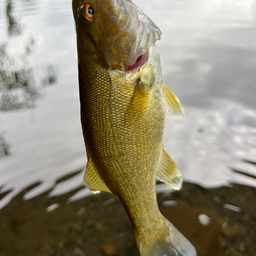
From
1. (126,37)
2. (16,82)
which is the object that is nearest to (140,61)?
(126,37)

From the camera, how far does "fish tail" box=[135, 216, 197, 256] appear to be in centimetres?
187

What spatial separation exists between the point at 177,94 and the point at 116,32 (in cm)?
353

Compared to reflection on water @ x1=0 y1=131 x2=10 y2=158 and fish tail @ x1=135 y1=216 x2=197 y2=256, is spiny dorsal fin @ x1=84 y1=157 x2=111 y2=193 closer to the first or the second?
fish tail @ x1=135 y1=216 x2=197 y2=256

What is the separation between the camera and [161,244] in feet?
6.22

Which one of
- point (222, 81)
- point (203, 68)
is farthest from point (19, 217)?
point (203, 68)

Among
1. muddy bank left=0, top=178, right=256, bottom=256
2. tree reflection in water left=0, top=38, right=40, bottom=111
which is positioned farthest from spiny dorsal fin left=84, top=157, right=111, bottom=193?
tree reflection in water left=0, top=38, right=40, bottom=111

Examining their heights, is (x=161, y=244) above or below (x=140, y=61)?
below

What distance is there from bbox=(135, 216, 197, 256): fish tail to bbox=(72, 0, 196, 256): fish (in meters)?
0.39

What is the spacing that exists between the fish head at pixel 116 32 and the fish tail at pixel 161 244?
3.49 ft

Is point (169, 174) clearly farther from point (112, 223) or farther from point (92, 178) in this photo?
point (112, 223)

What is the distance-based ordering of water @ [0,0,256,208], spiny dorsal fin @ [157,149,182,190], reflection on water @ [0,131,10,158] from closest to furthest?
1. spiny dorsal fin @ [157,149,182,190]
2. water @ [0,0,256,208]
3. reflection on water @ [0,131,10,158]

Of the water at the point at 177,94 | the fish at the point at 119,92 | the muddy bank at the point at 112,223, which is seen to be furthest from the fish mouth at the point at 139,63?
the water at the point at 177,94

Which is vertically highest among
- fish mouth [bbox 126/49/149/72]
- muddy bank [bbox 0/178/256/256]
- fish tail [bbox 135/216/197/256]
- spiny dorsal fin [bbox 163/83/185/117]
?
fish mouth [bbox 126/49/149/72]

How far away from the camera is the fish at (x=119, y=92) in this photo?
1.51 m
